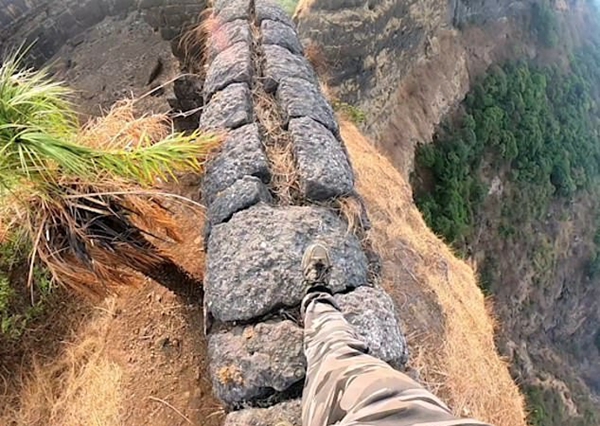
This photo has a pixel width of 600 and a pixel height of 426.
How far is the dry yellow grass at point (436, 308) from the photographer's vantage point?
12.4 feet

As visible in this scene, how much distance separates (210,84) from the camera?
3.45 m

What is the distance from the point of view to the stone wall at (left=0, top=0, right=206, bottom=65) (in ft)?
18.0

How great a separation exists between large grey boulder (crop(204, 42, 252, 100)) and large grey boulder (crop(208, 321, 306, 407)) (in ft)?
4.84

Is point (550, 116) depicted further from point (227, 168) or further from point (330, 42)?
point (227, 168)

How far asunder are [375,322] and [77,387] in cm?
160

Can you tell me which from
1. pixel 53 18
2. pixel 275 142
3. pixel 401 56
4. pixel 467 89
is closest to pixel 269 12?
A: pixel 275 142

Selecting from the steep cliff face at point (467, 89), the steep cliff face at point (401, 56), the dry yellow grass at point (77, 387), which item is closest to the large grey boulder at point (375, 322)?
the dry yellow grass at point (77, 387)

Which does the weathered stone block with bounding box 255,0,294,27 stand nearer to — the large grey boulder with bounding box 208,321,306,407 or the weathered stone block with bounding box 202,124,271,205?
the weathered stone block with bounding box 202,124,271,205

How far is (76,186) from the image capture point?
2346 mm

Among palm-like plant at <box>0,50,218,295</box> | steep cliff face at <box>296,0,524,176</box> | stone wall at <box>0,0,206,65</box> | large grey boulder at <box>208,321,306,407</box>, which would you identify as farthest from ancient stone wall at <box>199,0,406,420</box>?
steep cliff face at <box>296,0,524,176</box>

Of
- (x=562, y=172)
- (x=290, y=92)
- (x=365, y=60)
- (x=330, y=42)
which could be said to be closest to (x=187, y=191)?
(x=290, y=92)

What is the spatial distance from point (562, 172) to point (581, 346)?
5.28 metres

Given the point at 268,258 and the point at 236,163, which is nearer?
the point at 268,258

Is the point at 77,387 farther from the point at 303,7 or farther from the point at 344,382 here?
the point at 303,7
